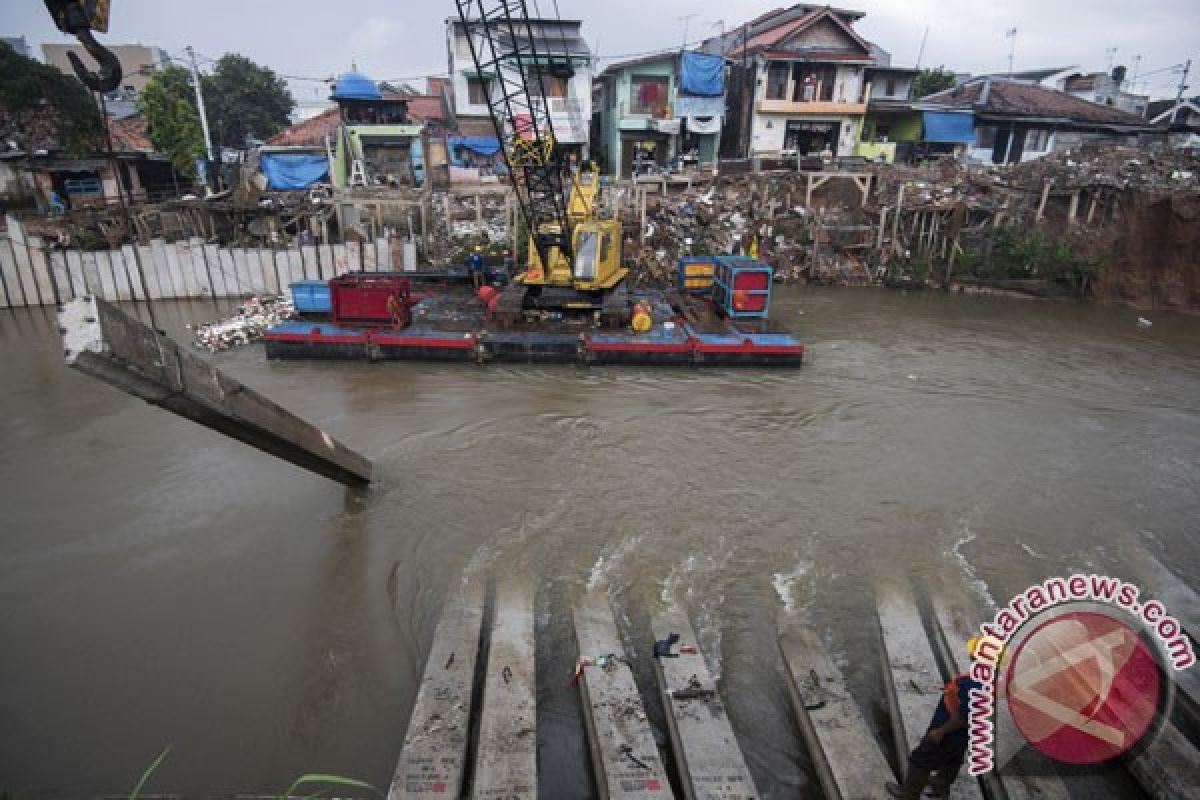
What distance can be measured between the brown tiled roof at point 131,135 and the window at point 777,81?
27.8m

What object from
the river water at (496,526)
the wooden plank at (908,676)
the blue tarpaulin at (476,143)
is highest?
the blue tarpaulin at (476,143)

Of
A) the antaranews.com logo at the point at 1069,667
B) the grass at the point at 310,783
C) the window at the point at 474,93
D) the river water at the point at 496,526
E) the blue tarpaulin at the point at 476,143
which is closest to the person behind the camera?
the grass at the point at 310,783

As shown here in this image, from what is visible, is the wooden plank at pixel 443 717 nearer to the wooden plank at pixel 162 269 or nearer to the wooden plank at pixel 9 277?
the wooden plank at pixel 162 269

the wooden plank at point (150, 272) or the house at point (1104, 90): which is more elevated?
the house at point (1104, 90)

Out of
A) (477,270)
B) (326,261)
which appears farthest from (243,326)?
(477,270)

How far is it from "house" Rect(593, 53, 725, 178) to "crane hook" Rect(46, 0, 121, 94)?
24.1 m

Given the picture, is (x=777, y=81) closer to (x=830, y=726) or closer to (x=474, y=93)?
(x=474, y=93)

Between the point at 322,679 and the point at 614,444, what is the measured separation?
548 centimetres

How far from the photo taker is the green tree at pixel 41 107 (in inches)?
856

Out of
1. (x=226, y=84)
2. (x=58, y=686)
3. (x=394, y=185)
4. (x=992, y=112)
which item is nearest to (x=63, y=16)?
(x=58, y=686)

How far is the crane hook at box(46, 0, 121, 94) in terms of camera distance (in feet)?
13.6

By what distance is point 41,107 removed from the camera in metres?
22.6

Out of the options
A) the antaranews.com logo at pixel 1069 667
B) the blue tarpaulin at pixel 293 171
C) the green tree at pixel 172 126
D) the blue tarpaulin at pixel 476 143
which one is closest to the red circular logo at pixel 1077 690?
the antaranews.com logo at pixel 1069 667

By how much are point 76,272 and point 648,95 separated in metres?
23.3
